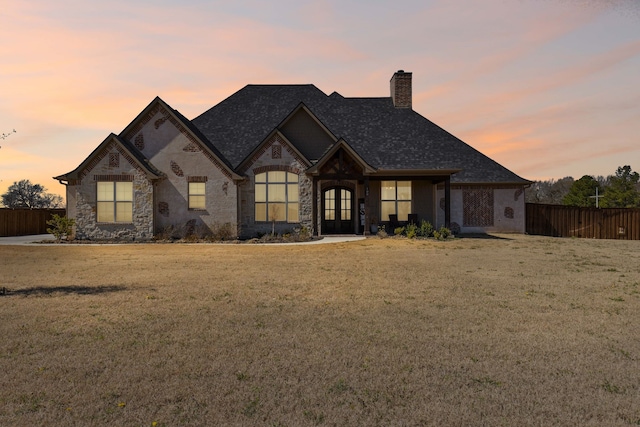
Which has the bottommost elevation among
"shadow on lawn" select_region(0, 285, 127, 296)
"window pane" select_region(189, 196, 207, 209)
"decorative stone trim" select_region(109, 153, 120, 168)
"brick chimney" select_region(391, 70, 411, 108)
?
"shadow on lawn" select_region(0, 285, 127, 296)

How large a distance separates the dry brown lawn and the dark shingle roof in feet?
54.7

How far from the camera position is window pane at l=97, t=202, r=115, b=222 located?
25.4m

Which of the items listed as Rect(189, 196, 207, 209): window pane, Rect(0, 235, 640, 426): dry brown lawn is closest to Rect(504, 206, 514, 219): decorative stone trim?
Rect(0, 235, 640, 426): dry brown lawn

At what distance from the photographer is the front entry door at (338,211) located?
90.9ft

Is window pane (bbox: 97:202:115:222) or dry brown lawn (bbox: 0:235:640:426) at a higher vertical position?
window pane (bbox: 97:202:115:222)

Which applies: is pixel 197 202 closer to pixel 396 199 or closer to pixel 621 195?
pixel 396 199

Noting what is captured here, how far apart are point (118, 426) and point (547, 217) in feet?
102

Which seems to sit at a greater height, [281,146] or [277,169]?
[281,146]

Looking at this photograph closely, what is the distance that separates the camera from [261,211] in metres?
26.4

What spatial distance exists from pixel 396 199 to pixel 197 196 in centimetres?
1162

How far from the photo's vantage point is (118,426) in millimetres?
4246

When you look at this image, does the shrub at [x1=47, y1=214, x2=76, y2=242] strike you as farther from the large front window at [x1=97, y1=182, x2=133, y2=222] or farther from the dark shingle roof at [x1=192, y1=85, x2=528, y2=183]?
the dark shingle roof at [x1=192, y1=85, x2=528, y2=183]

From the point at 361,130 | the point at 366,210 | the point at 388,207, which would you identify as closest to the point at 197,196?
the point at 366,210

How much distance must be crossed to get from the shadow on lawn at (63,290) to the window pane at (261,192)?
15.4 meters
